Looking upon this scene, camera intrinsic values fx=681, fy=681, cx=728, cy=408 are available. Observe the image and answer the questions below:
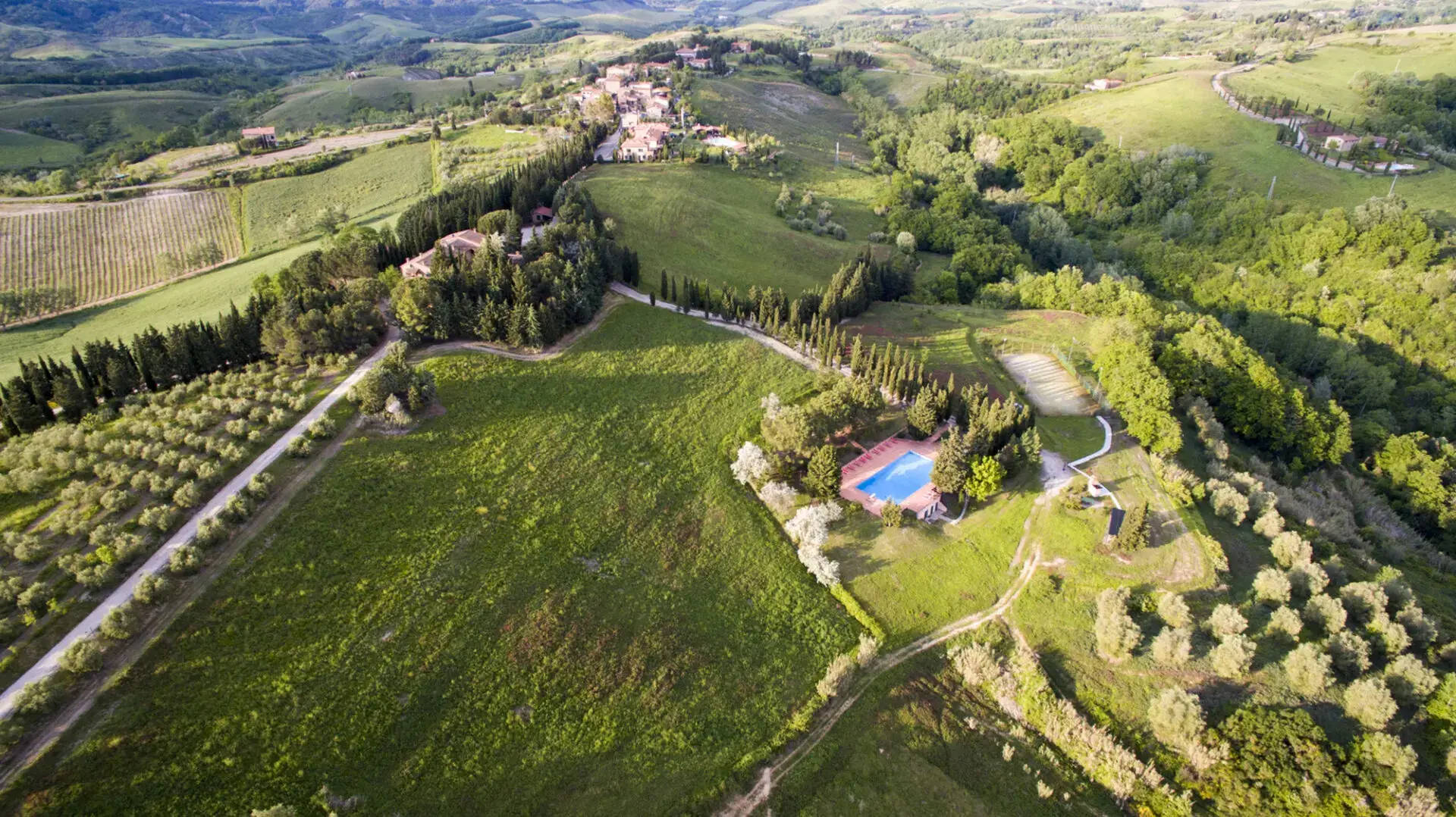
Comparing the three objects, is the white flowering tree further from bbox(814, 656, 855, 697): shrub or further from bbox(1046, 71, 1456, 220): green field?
bbox(1046, 71, 1456, 220): green field

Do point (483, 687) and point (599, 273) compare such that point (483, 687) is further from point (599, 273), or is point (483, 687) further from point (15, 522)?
point (599, 273)

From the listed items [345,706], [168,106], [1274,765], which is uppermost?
[168,106]

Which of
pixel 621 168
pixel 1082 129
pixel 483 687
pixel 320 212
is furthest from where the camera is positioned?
pixel 1082 129

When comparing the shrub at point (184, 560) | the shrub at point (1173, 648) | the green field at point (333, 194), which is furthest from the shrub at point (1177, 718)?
the green field at point (333, 194)

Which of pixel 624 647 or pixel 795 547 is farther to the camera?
pixel 795 547

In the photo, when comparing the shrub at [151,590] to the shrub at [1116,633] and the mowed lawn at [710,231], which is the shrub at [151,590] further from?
the mowed lawn at [710,231]

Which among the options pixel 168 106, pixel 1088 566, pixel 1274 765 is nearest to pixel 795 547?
pixel 1088 566

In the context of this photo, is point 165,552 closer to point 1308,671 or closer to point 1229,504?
point 1308,671
